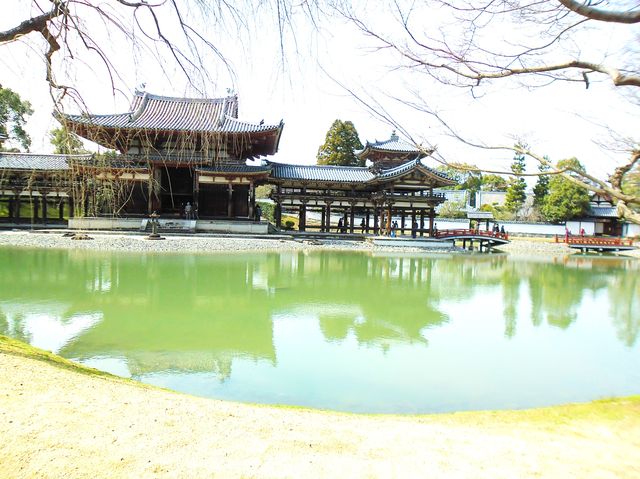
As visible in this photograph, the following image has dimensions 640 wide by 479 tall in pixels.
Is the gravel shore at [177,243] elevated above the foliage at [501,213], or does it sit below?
below

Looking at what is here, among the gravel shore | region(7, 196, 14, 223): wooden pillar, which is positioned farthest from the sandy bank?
region(7, 196, 14, 223): wooden pillar

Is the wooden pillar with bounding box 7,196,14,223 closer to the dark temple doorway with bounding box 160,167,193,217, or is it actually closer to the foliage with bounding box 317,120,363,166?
the dark temple doorway with bounding box 160,167,193,217

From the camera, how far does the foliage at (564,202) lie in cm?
3528

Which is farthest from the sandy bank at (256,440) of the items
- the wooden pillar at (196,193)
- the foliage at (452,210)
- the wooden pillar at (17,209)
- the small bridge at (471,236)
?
the foliage at (452,210)

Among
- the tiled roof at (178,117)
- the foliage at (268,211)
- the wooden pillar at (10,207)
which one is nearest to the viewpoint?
the tiled roof at (178,117)

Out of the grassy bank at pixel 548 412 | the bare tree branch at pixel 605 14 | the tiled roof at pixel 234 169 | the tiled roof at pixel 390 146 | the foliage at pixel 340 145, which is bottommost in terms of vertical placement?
the grassy bank at pixel 548 412

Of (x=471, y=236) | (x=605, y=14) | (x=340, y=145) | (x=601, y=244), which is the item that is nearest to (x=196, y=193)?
(x=471, y=236)

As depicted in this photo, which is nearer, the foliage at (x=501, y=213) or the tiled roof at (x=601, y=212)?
the tiled roof at (x=601, y=212)

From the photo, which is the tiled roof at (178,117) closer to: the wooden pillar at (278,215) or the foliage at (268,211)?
the wooden pillar at (278,215)

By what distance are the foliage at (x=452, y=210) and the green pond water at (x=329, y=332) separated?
26572mm

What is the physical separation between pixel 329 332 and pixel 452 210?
35554 mm

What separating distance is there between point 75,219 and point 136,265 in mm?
10225

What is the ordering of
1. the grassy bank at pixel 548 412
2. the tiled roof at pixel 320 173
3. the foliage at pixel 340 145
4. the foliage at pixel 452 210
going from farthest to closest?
the foliage at pixel 452 210 → the foliage at pixel 340 145 → the tiled roof at pixel 320 173 → the grassy bank at pixel 548 412

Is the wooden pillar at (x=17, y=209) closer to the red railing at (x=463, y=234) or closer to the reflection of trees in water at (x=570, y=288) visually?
the red railing at (x=463, y=234)
